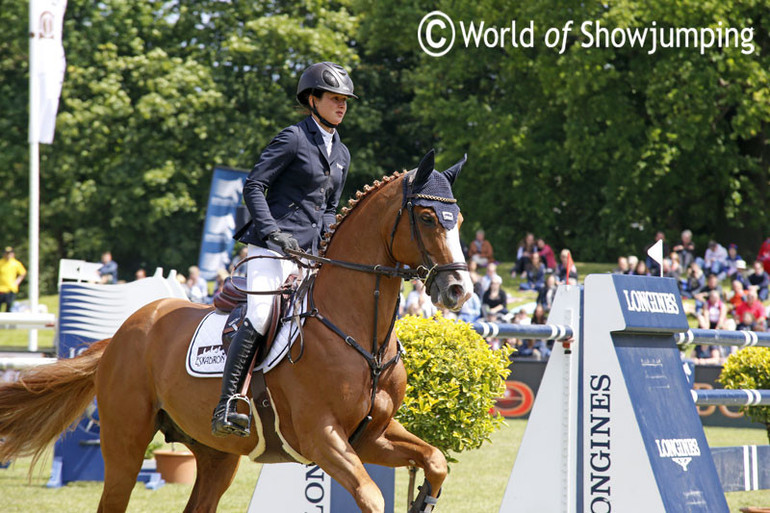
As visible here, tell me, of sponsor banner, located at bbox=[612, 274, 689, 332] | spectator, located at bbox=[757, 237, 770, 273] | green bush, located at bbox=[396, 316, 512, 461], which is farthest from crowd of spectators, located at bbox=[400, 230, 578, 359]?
spectator, located at bbox=[757, 237, 770, 273]

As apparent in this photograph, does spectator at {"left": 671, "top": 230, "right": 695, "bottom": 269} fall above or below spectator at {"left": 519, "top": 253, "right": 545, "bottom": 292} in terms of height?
above

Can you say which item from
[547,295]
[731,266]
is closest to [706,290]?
[731,266]

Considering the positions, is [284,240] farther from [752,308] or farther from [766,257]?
[766,257]

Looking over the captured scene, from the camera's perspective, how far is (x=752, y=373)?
8094mm

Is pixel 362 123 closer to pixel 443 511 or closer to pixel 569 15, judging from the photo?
pixel 569 15

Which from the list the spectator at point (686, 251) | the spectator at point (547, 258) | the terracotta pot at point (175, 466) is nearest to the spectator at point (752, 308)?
the spectator at point (686, 251)

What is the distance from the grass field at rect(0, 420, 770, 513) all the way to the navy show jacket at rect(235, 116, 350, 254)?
240 centimetres

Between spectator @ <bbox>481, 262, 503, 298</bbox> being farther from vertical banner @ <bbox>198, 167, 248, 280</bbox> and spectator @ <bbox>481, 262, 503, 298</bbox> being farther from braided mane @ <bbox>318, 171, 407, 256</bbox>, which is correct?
braided mane @ <bbox>318, 171, 407, 256</bbox>

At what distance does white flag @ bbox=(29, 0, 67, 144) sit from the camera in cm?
1490

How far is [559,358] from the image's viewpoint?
593 cm

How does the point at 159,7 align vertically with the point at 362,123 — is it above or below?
above

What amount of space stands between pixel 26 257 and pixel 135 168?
25.5 ft

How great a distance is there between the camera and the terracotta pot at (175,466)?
904 cm

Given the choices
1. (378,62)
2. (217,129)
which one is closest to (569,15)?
(378,62)
